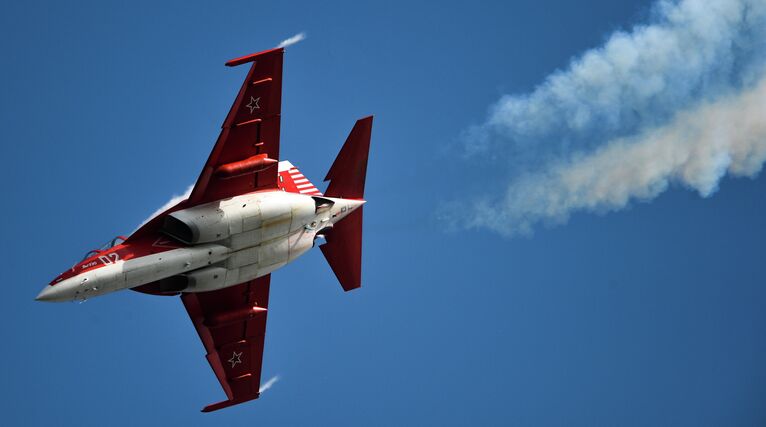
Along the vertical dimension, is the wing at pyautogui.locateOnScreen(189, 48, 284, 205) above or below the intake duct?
above

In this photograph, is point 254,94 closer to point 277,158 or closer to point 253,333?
point 277,158

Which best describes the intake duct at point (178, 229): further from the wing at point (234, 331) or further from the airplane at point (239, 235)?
the wing at point (234, 331)

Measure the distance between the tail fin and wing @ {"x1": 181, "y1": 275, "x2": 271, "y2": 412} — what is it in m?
1.87

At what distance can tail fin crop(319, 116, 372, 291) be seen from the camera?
3606 centimetres

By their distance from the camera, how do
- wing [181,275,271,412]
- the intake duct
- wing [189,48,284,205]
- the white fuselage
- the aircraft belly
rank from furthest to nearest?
wing [181,275,271,412] < the intake duct < the aircraft belly < wing [189,48,284,205] < the white fuselage

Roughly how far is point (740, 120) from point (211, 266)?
15.9 m

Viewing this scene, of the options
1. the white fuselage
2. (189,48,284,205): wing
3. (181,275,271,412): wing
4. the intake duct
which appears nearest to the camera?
the white fuselage

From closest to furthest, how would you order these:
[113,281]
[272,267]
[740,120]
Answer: [113,281] → [272,267] → [740,120]

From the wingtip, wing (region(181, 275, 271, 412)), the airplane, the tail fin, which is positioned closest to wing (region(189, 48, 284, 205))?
the airplane

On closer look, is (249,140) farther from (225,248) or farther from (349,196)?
(349,196)

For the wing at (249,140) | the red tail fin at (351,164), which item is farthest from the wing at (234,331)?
the wing at (249,140)

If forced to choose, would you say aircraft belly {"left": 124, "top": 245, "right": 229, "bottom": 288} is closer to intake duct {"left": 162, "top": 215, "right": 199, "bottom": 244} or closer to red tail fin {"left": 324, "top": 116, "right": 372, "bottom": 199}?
intake duct {"left": 162, "top": 215, "right": 199, "bottom": 244}

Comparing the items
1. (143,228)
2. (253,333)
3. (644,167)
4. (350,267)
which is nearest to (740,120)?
(644,167)

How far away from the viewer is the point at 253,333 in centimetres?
3738
